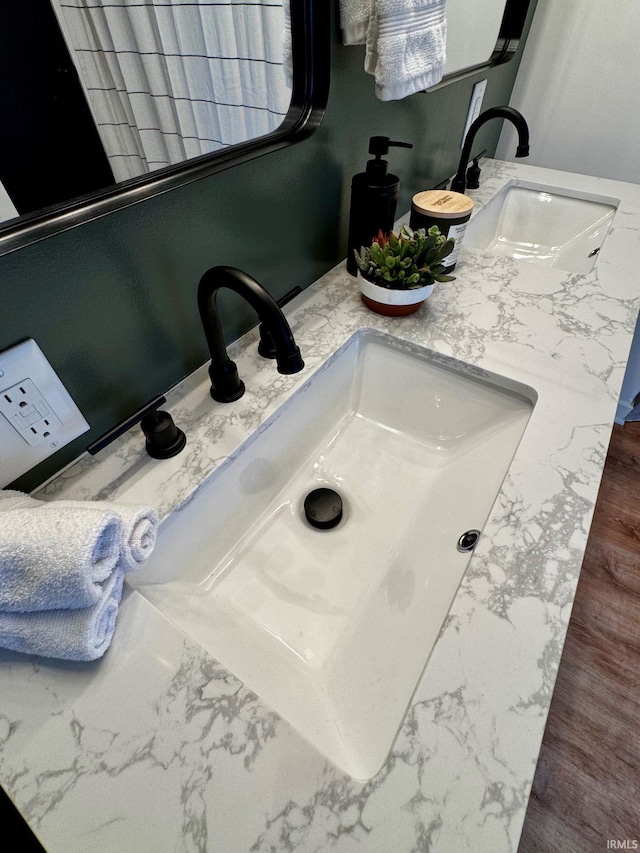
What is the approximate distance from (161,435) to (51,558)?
222 millimetres

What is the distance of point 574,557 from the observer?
45 cm

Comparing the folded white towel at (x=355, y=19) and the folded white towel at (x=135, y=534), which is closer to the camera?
the folded white towel at (x=135, y=534)

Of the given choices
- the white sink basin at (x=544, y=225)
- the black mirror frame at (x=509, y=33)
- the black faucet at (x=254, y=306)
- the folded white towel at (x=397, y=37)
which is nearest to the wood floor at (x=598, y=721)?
the white sink basin at (x=544, y=225)

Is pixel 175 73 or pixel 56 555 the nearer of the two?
pixel 56 555

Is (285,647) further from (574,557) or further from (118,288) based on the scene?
(118,288)

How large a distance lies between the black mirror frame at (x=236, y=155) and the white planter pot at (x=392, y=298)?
0.26 meters

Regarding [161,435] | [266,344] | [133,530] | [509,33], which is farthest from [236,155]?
[509,33]

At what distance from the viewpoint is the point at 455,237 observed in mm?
826

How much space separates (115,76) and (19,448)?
466 millimetres

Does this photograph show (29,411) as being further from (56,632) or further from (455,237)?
(455,237)

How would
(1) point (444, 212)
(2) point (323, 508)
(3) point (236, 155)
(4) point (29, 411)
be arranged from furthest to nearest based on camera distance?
(1) point (444, 212)
(2) point (323, 508)
(3) point (236, 155)
(4) point (29, 411)

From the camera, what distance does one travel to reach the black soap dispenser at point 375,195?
70 centimetres

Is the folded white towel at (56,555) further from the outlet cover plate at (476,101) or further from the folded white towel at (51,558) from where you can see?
the outlet cover plate at (476,101)

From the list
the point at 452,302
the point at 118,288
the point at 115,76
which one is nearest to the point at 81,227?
the point at 118,288
